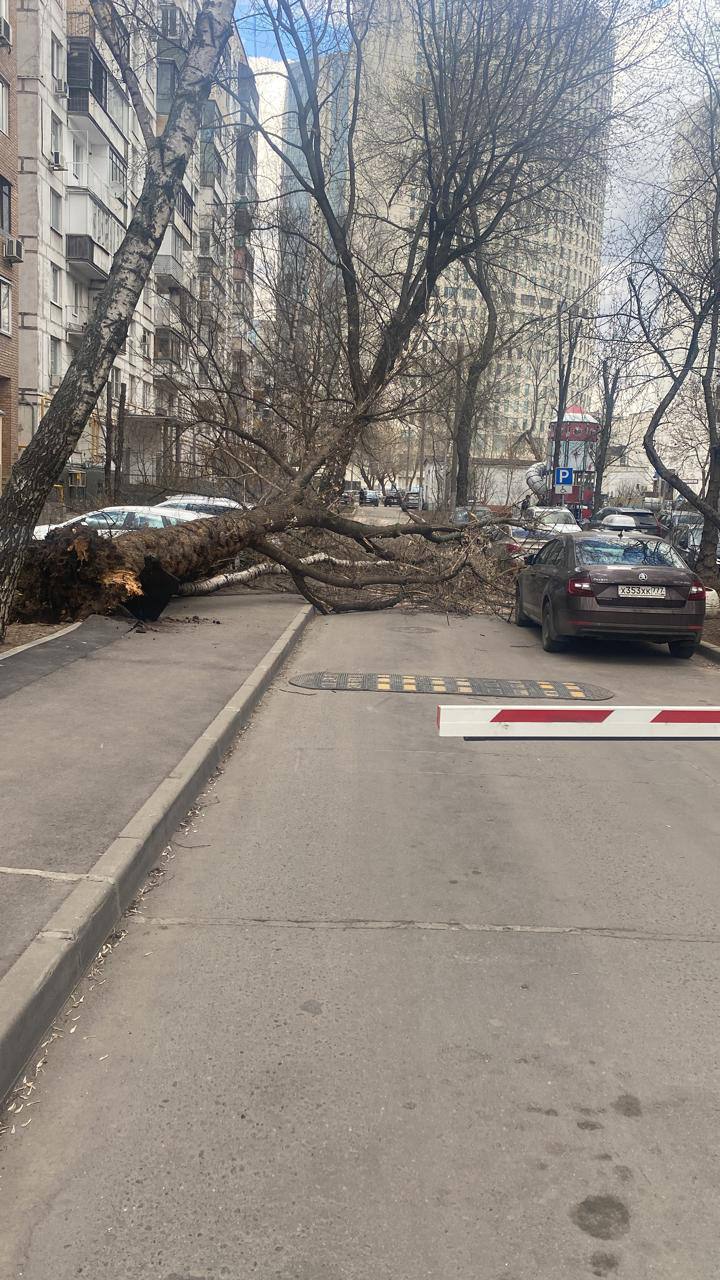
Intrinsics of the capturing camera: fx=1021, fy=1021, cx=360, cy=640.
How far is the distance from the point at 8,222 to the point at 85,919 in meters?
32.2

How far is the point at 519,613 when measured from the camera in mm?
15945

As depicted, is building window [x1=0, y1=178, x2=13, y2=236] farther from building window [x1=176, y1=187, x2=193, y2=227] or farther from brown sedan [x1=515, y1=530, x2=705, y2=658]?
brown sedan [x1=515, y1=530, x2=705, y2=658]

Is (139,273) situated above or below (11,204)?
below

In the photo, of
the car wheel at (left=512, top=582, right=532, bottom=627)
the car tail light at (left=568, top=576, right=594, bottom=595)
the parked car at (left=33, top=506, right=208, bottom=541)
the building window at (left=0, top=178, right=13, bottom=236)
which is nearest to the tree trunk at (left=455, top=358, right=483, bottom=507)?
the building window at (left=0, top=178, right=13, bottom=236)

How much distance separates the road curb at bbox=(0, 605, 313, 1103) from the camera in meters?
3.29

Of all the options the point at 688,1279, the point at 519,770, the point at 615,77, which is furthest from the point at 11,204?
the point at 688,1279

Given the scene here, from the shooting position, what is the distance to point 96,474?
119 feet

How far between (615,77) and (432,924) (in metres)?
18.4

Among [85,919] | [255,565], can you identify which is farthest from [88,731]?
[255,565]

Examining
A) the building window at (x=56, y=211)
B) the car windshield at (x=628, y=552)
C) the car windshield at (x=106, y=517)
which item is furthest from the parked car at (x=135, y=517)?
the building window at (x=56, y=211)

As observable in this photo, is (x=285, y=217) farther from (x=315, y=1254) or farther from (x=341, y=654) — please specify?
(x=315, y=1254)

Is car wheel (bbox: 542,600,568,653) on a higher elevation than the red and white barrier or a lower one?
lower

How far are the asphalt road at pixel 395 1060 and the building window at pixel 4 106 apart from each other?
30240mm

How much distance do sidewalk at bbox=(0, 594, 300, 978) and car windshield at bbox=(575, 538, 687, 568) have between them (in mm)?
4112
